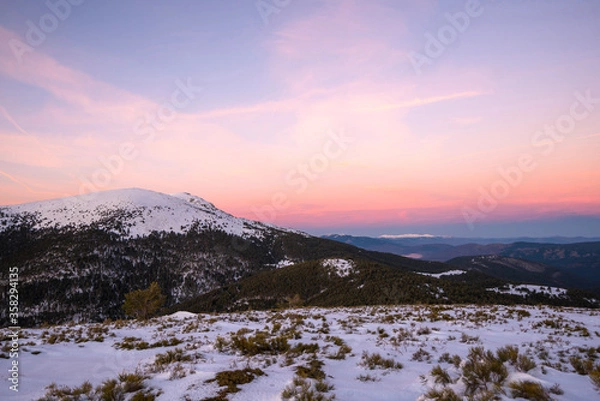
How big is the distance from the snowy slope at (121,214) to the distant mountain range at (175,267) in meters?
0.43

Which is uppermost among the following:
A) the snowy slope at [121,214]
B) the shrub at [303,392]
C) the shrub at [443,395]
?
the snowy slope at [121,214]

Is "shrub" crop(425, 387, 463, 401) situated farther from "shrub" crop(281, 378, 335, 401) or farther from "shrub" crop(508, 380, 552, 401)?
"shrub" crop(281, 378, 335, 401)

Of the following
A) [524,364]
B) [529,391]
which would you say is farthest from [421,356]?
[529,391]

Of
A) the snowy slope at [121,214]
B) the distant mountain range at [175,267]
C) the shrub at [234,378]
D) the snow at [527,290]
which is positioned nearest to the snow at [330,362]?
the shrub at [234,378]

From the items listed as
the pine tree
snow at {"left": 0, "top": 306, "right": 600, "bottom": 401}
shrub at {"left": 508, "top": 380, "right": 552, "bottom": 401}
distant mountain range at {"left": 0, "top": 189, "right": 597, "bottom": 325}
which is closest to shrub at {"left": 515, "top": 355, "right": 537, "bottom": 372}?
snow at {"left": 0, "top": 306, "right": 600, "bottom": 401}

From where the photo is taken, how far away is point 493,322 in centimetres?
1374

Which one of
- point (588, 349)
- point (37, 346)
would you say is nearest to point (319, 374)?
point (588, 349)

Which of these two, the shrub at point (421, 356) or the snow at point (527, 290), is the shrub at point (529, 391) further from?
the snow at point (527, 290)

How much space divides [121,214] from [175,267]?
41333 mm

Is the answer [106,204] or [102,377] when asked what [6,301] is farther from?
[102,377]

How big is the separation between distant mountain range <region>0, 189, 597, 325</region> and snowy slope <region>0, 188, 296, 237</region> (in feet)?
1.41

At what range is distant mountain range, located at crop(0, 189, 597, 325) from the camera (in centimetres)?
5444

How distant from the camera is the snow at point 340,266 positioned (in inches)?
2699

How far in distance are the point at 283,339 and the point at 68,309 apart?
3881 inches
